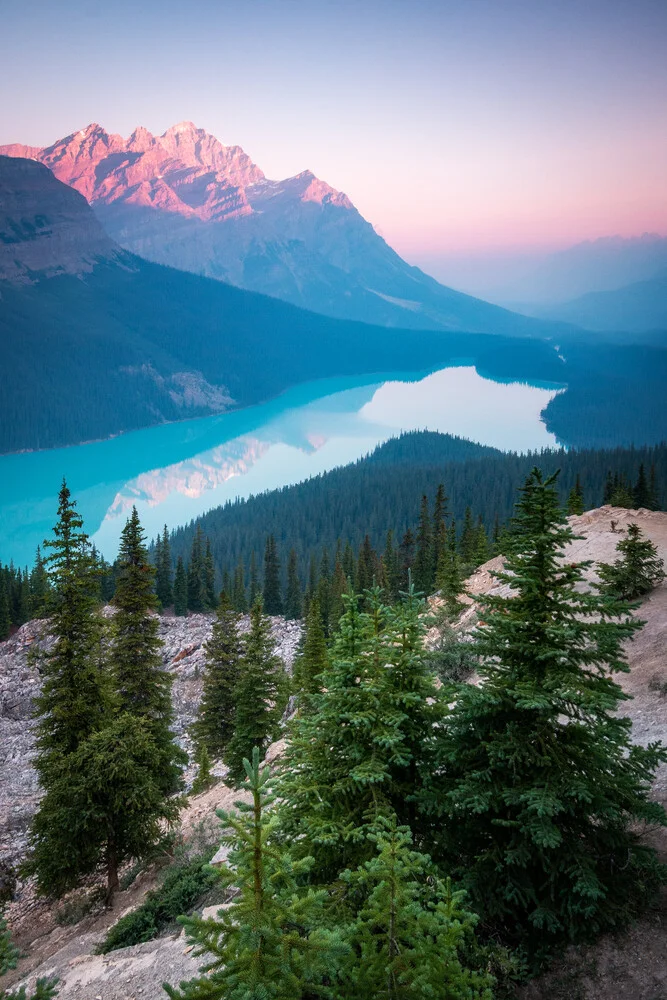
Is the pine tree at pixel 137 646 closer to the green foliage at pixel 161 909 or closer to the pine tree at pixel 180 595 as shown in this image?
the green foliage at pixel 161 909

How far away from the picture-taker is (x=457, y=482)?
143 meters

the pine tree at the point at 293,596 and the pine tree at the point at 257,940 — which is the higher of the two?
the pine tree at the point at 257,940

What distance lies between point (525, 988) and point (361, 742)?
3910 millimetres

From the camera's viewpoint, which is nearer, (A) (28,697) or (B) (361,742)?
(B) (361,742)

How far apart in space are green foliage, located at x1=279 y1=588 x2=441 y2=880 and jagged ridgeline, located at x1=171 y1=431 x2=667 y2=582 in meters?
87.4

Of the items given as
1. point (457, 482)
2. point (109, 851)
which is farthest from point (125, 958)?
point (457, 482)

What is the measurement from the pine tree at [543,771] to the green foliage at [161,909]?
7024mm

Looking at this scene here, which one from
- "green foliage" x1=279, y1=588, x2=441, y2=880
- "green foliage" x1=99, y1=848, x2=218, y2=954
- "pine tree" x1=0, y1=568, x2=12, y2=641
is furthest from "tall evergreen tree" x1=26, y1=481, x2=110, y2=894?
"pine tree" x1=0, y1=568, x2=12, y2=641

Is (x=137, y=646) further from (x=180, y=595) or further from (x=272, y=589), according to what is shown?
(x=272, y=589)

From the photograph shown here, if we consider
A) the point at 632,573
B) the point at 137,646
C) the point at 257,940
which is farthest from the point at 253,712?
the point at 257,940

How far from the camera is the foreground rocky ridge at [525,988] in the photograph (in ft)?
26.9

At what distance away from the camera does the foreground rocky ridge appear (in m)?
8.21

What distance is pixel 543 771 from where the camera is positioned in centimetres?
850

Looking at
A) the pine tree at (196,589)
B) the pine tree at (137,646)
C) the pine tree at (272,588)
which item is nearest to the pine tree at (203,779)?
the pine tree at (137,646)
